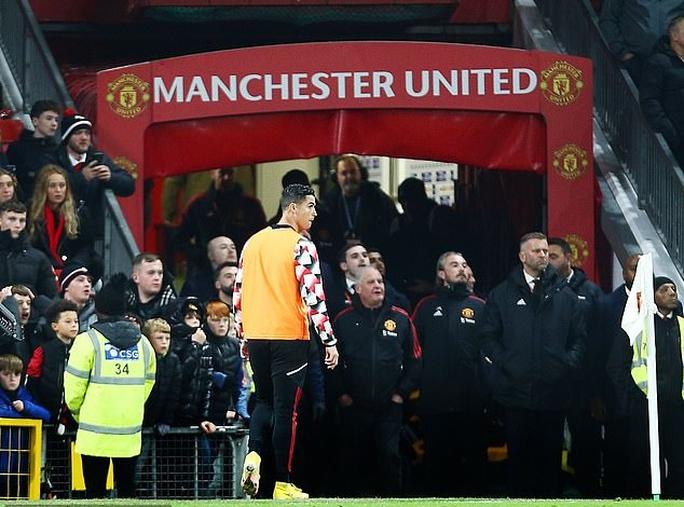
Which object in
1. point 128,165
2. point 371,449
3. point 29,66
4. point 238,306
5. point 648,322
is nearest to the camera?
point 238,306

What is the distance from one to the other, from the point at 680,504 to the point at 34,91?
9724mm

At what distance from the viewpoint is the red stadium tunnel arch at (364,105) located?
20.9 m

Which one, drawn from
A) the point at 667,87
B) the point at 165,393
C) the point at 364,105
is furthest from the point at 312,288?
the point at 667,87

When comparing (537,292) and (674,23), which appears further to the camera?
(674,23)

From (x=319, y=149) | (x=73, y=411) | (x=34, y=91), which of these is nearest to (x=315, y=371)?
(x=73, y=411)

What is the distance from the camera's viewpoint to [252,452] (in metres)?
15.2

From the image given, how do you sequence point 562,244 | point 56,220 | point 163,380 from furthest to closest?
point 562,244, point 56,220, point 163,380

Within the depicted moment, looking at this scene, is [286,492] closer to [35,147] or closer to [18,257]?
[18,257]

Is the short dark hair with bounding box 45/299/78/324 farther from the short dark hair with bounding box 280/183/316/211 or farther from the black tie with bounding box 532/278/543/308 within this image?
the black tie with bounding box 532/278/543/308

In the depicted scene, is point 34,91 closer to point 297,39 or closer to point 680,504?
point 297,39

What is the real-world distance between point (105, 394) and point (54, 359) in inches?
27.6

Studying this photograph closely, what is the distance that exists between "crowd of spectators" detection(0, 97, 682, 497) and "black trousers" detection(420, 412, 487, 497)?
0.04ft

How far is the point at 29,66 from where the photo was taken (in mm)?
22062

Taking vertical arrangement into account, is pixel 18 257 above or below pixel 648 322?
above
